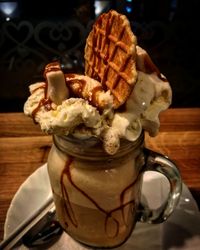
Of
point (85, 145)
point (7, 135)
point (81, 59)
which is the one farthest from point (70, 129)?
point (81, 59)

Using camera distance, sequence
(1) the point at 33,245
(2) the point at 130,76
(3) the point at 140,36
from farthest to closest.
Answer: (3) the point at 140,36 < (1) the point at 33,245 < (2) the point at 130,76

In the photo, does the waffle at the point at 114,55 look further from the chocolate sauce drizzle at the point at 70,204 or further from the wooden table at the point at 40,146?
the wooden table at the point at 40,146

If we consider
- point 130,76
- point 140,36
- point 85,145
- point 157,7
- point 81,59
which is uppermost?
point 130,76

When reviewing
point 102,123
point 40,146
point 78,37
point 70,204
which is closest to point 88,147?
point 102,123

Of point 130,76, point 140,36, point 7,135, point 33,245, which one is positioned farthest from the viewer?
point 140,36

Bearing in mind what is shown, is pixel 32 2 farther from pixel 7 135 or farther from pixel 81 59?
pixel 7 135

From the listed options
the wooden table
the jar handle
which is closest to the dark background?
the wooden table
